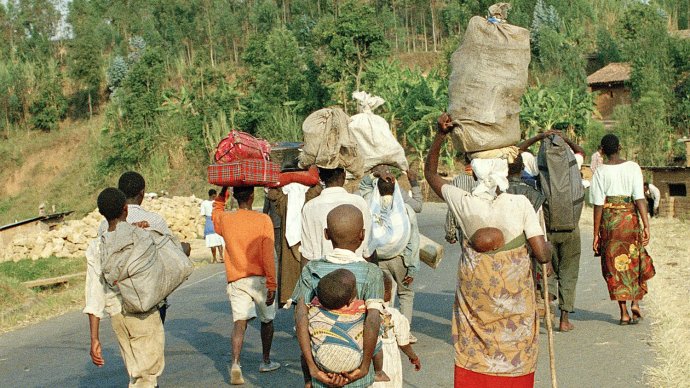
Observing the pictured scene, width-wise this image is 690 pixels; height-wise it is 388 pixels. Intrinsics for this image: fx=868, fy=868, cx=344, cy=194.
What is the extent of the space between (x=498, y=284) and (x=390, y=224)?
3.04 m

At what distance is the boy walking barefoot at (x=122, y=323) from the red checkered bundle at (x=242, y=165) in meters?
1.28

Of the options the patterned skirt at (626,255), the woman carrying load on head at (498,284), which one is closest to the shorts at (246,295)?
the woman carrying load on head at (498,284)

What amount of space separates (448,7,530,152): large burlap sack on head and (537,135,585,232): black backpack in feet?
8.02

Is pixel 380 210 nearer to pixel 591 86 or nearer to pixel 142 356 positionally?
pixel 142 356

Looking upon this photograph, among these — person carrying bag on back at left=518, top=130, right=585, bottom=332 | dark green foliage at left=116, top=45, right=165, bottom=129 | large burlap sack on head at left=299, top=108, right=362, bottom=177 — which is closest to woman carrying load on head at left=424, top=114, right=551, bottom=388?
large burlap sack on head at left=299, top=108, right=362, bottom=177

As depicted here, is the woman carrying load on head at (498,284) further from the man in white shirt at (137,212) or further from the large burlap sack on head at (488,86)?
the man in white shirt at (137,212)

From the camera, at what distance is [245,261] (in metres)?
7.39

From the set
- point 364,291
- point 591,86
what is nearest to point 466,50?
point 364,291

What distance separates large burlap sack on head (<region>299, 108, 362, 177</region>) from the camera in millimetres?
6484

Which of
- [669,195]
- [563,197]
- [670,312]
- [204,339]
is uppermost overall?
[563,197]

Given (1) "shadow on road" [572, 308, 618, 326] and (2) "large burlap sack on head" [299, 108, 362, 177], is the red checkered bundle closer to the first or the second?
(2) "large burlap sack on head" [299, 108, 362, 177]

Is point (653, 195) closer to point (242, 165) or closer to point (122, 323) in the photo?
point (242, 165)

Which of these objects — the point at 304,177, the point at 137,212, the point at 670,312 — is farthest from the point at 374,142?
the point at 670,312

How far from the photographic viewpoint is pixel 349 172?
265 inches
